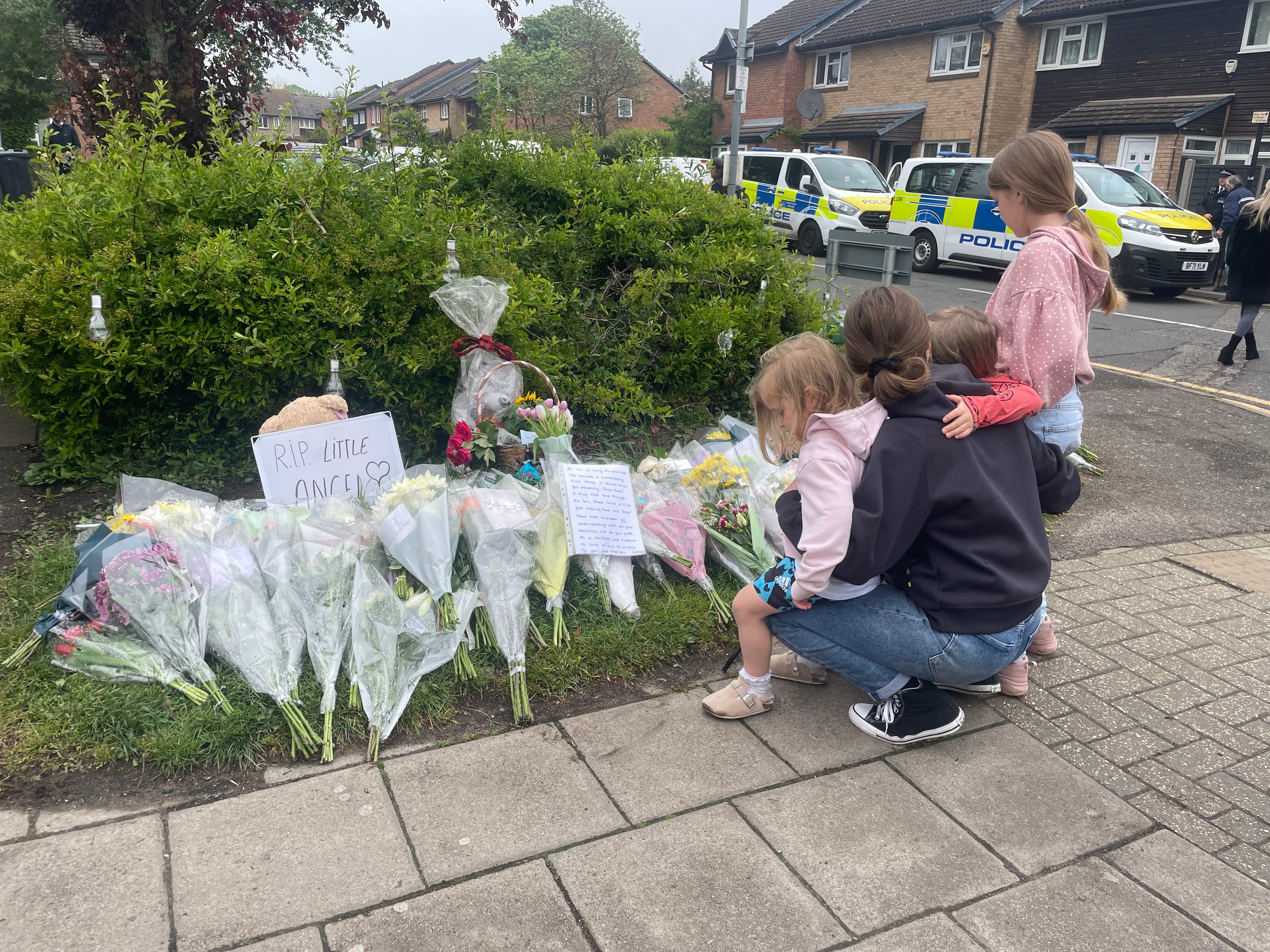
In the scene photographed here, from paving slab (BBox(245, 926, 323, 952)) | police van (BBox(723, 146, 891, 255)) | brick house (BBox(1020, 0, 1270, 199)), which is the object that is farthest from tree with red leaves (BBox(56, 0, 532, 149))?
brick house (BBox(1020, 0, 1270, 199))

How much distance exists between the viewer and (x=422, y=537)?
316 centimetres

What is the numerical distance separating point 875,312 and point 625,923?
5.62 ft

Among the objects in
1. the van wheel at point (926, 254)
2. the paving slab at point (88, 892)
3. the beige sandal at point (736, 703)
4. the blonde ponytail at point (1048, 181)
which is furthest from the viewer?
the van wheel at point (926, 254)

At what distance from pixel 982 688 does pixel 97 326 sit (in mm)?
3643

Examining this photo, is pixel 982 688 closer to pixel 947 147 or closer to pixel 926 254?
pixel 926 254

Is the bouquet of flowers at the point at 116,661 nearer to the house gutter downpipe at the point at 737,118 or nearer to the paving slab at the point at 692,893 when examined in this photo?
the paving slab at the point at 692,893

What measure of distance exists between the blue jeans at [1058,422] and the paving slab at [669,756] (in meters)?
1.48

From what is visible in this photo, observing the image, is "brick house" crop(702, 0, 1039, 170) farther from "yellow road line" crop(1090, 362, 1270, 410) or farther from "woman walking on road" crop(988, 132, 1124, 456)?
"woman walking on road" crop(988, 132, 1124, 456)

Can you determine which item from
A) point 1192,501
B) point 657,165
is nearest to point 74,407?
point 657,165

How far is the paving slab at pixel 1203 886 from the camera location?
6.93ft

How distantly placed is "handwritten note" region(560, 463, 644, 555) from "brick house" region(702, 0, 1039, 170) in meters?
25.6

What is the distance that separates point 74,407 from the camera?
152 inches

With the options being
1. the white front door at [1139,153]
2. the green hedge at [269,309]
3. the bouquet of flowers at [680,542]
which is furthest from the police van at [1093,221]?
the bouquet of flowers at [680,542]

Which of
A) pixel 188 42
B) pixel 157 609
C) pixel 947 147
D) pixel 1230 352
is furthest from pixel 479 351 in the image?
pixel 947 147
